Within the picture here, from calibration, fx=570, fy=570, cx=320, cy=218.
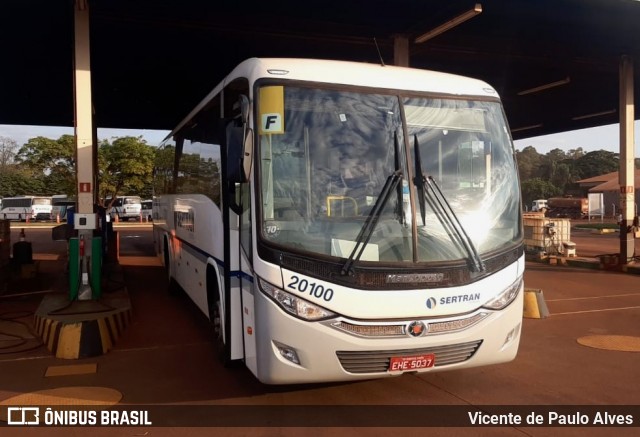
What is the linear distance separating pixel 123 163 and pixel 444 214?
44.8 metres

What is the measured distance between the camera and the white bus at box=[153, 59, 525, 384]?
4.63 metres

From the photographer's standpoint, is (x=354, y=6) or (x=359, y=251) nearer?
A: (x=359, y=251)

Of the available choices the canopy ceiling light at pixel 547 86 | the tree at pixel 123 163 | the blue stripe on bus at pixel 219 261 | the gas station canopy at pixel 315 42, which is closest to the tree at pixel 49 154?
the tree at pixel 123 163

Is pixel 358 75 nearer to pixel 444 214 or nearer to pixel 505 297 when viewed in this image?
pixel 444 214

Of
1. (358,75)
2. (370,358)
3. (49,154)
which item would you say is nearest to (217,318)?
(370,358)

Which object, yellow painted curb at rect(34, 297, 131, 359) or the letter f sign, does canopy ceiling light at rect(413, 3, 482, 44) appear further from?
yellow painted curb at rect(34, 297, 131, 359)

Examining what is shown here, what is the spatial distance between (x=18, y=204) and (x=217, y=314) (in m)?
47.5

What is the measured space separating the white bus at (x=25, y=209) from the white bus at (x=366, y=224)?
1861 inches

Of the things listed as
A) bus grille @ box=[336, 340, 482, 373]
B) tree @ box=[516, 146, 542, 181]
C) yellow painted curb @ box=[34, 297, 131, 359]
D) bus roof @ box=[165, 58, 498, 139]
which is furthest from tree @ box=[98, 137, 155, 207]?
tree @ box=[516, 146, 542, 181]

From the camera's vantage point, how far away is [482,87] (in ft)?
19.1

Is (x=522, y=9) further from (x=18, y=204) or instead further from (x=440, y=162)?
(x=18, y=204)

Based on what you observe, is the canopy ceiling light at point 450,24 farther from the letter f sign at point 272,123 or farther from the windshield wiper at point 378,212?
the letter f sign at point 272,123

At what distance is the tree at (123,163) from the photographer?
46062 millimetres

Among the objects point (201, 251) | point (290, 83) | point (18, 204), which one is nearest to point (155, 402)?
point (201, 251)
